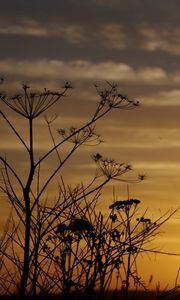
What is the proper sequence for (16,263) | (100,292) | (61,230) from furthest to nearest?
(61,230), (16,263), (100,292)

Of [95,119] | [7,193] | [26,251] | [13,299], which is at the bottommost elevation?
[13,299]

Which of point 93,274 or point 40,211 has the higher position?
point 40,211

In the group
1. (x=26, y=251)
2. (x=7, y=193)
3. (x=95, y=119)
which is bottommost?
(x=26, y=251)

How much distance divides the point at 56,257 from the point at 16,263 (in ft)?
2.67

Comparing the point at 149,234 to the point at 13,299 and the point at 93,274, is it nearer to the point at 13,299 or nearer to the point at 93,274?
the point at 93,274

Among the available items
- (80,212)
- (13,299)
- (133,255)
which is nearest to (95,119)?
(80,212)

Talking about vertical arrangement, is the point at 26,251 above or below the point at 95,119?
below

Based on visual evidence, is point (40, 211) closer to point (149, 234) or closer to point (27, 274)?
point (27, 274)

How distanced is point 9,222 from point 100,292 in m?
3.44

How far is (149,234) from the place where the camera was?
13961 millimetres

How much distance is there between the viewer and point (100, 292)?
12500 mm

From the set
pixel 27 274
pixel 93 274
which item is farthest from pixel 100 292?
pixel 27 274

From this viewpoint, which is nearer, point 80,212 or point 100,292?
point 100,292

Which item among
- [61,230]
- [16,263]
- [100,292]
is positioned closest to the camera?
[100,292]
